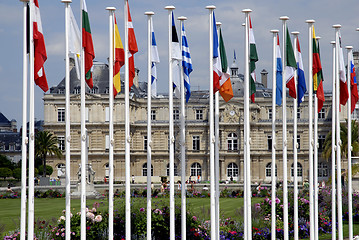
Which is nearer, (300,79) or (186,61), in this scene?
(186,61)

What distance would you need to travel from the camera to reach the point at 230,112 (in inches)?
2950

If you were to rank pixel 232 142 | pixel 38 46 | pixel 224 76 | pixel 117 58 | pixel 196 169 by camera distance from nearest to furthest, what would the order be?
pixel 38 46 → pixel 117 58 → pixel 224 76 → pixel 196 169 → pixel 232 142

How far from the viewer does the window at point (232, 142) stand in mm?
75750

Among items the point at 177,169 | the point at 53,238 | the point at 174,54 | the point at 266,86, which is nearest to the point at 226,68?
the point at 174,54

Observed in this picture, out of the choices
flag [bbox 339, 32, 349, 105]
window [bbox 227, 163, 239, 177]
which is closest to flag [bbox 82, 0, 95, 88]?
flag [bbox 339, 32, 349, 105]

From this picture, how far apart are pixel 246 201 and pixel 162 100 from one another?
203ft

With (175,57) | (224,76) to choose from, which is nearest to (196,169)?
(224,76)

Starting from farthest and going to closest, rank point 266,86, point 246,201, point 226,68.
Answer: point 266,86 → point 226,68 → point 246,201

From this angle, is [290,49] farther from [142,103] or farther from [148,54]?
[142,103]

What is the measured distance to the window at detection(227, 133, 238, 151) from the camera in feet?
249

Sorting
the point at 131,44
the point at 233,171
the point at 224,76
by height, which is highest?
the point at 131,44

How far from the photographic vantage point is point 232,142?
75938 mm

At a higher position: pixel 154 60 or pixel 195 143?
pixel 154 60

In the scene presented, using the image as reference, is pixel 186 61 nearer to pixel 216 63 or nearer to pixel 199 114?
pixel 216 63
